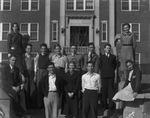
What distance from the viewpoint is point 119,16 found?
38156 millimetres

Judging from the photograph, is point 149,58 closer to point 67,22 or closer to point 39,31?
point 67,22

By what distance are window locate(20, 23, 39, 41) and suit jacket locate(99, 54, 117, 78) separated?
26834 millimetres

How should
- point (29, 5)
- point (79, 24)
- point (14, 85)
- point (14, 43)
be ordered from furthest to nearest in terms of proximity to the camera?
point (29, 5) < point (79, 24) < point (14, 43) < point (14, 85)

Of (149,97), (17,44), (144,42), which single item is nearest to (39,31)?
(144,42)

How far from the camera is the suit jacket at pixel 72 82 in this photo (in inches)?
430

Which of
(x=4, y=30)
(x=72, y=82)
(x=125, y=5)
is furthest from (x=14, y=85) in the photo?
(x=125, y=5)

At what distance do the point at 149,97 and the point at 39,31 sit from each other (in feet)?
94.0

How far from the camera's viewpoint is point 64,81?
433 inches

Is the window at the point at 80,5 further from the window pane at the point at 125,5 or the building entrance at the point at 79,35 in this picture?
→ the window pane at the point at 125,5

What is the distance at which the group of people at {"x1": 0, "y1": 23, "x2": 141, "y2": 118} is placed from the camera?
10586 mm

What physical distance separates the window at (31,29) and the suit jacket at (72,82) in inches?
1080

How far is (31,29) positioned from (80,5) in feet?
18.9

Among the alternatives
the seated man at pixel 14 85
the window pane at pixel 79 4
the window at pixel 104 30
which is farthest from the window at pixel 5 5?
the seated man at pixel 14 85

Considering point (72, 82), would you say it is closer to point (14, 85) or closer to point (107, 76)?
point (107, 76)
